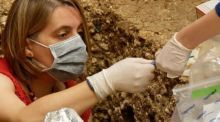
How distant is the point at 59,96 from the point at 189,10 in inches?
37.4

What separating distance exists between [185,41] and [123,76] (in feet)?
0.72

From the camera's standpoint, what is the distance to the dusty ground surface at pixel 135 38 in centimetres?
180

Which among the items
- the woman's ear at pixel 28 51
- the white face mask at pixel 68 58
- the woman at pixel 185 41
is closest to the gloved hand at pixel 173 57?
the woman at pixel 185 41

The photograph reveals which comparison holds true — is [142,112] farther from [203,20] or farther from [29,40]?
[203,20]

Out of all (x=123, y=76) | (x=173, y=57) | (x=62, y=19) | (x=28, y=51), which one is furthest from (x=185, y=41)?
(x=28, y=51)

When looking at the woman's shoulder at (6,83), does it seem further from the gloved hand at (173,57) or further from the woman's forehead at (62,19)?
the gloved hand at (173,57)

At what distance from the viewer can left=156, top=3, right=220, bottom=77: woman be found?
102 centimetres

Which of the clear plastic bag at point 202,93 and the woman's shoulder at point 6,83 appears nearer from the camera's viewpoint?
the clear plastic bag at point 202,93

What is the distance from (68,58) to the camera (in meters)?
1.45

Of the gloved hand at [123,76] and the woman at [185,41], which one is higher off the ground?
the woman at [185,41]

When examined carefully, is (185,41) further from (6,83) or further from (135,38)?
(135,38)

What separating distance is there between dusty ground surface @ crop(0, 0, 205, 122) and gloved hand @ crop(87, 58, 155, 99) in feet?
1.60

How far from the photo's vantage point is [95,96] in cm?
122

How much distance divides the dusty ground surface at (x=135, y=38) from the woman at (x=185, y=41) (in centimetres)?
54
